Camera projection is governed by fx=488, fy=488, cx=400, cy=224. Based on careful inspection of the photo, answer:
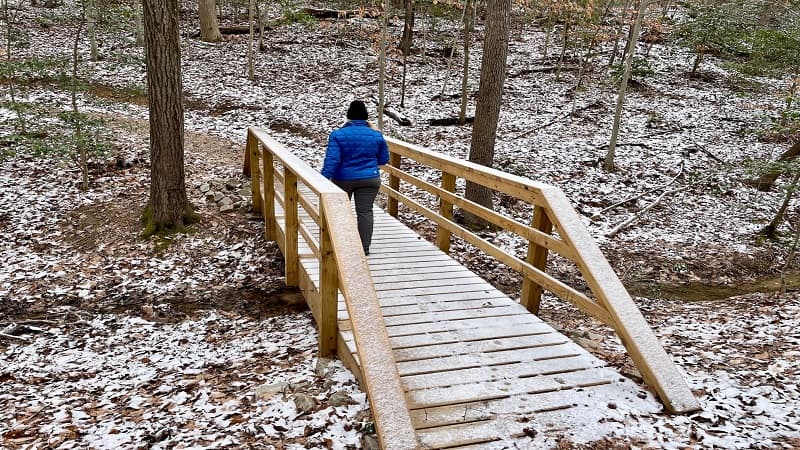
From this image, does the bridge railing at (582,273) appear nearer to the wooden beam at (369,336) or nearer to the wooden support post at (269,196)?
the wooden beam at (369,336)

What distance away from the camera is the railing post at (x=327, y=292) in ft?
13.3

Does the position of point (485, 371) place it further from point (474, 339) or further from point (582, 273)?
point (582, 273)

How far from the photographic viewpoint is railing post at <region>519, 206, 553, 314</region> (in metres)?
4.65

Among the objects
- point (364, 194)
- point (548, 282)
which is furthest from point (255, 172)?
point (548, 282)

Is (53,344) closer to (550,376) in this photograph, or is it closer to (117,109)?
(550,376)

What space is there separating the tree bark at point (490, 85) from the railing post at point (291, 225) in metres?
4.15

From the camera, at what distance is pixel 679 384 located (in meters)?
3.56

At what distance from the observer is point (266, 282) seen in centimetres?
A: 679

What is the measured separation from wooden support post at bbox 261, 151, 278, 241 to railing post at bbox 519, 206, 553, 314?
12.7ft

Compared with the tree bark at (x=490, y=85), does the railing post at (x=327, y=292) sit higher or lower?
lower

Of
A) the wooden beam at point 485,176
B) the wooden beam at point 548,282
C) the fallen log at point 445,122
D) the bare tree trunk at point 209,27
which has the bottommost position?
the fallen log at point 445,122

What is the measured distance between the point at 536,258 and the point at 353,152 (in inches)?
88.8

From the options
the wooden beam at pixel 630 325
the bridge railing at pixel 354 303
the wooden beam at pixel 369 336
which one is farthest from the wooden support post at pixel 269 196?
the wooden beam at pixel 630 325

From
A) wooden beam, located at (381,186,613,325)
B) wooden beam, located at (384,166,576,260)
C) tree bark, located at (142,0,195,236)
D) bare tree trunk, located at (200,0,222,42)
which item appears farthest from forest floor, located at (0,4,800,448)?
bare tree trunk, located at (200,0,222,42)
